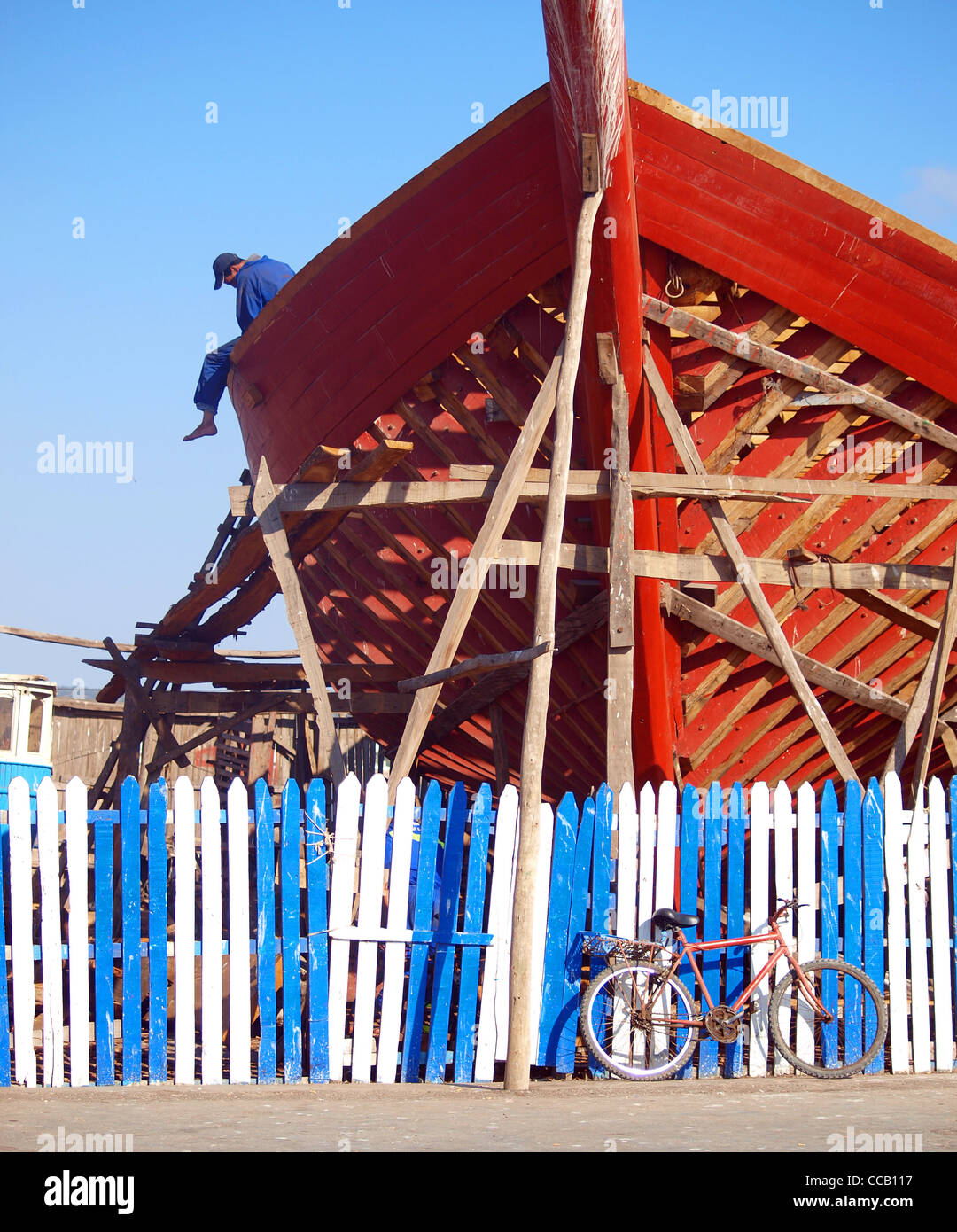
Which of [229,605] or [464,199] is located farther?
[229,605]

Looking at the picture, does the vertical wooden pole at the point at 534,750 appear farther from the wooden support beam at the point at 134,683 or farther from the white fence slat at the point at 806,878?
the wooden support beam at the point at 134,683

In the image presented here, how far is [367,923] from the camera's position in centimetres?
579

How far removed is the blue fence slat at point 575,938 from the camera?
5.80m

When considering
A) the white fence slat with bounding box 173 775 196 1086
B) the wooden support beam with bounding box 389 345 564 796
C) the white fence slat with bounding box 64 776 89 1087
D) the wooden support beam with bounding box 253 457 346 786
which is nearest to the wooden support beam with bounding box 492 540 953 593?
the wooden support beam with bounding box 389 345 564 796

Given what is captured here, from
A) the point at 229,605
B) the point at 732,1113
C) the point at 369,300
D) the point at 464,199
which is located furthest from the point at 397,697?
the point at 732,1113

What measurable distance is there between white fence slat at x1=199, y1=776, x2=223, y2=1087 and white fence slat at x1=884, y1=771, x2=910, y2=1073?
3.42 meters

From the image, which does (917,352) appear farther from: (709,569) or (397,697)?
(397,697)

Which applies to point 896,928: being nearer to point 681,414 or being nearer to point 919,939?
point 919,939

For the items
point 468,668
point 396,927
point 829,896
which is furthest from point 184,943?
point 829,896

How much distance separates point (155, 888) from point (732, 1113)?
2839mm

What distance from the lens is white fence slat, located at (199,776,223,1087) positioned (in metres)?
5.66

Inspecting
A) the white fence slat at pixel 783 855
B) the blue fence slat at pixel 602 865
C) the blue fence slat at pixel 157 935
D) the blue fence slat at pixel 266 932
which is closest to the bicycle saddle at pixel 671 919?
the blue fence slat at pixel 602 865

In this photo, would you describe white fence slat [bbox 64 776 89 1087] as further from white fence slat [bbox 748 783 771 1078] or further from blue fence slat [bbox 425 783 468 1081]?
A: white fence slat [bbox 748 783 771 1078]

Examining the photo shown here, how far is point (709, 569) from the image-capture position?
704cm
